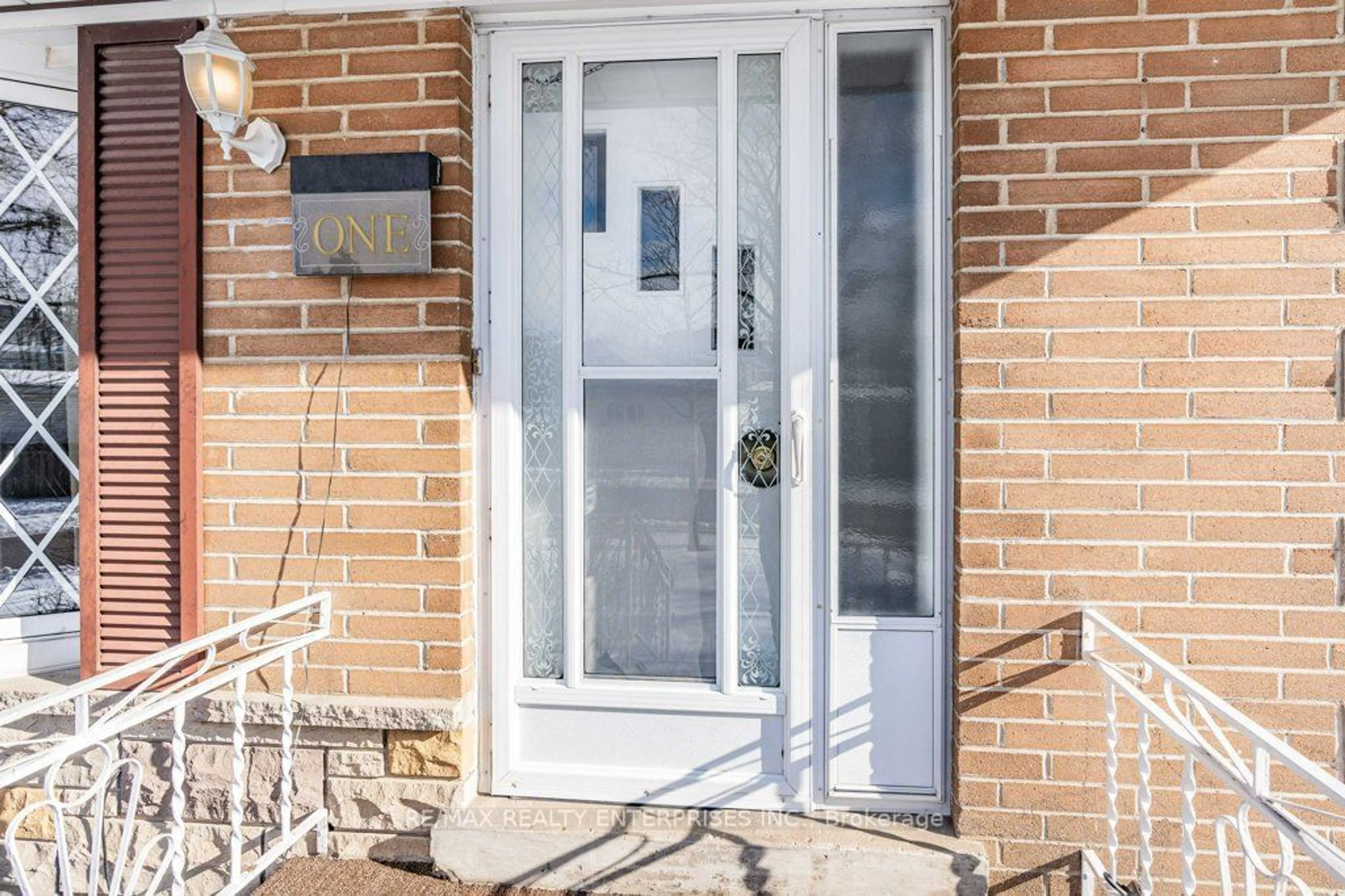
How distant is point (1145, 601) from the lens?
2.29 meters

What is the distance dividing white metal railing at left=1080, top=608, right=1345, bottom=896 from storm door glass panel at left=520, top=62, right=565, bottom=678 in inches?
61.4

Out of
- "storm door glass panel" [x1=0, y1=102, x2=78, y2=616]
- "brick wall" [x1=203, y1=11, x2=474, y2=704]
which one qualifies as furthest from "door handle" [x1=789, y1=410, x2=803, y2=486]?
"storm door glass panel" [x1=0, y1=102, x2=78, y2=616]

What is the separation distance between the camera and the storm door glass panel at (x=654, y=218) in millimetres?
2580

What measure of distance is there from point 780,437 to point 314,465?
1.41 m

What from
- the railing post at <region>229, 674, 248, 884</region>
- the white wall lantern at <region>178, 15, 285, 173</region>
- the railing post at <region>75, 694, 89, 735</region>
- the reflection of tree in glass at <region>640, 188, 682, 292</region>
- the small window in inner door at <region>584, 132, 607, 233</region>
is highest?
the white wall lantern at <region>178, 15, 285, 173</region>

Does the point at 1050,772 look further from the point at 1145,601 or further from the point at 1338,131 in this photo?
the point at 1338,131

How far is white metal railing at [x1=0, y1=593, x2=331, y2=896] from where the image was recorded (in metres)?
1.93

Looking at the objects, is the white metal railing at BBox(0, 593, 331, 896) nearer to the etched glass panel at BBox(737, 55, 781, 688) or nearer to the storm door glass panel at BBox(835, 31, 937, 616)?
the etched glass panel at BBox(737, 55, 781, 688)

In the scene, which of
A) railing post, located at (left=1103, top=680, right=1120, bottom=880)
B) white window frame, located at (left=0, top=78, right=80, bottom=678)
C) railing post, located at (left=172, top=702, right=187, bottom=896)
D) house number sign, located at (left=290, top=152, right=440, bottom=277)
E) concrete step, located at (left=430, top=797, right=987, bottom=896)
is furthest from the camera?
white window frame, located at (left=0, top=78, right=80, bottom=678)

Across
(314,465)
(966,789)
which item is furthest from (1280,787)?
(314,465)

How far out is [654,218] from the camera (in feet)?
8.54

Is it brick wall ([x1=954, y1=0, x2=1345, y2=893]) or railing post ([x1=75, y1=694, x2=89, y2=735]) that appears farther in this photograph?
brick wall ([x1=954, y1=0, x2=1345, y2=893])

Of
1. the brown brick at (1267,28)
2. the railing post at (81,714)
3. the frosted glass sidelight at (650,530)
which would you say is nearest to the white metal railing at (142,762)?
the railing post at (81,714)

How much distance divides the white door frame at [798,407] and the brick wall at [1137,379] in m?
0.13
